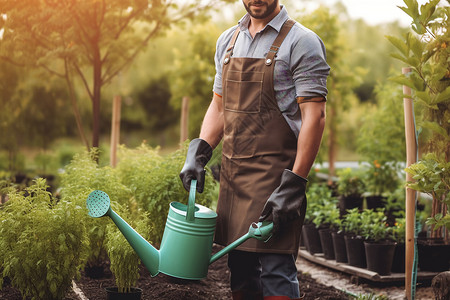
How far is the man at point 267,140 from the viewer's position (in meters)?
2.44

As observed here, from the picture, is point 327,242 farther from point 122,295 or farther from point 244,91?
point 244,91

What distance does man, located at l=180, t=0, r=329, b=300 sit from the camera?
8.00 ft

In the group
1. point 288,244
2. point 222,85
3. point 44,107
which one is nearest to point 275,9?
point 222,85

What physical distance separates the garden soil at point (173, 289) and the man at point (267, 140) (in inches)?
44.2

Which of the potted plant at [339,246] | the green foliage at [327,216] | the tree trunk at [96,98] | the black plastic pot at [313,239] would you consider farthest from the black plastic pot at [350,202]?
the tree trunk at [96,98]

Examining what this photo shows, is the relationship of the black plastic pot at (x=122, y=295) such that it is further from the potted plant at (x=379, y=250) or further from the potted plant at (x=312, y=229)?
the potted plant at (x=312, y=229)

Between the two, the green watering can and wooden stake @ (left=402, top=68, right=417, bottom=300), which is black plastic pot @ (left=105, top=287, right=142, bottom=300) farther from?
wooden stake @ (left=402, top=68, right=417, bottom=300)

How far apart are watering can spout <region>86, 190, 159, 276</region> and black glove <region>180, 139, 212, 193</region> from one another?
1.00ft

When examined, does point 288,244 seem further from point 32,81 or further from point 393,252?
point 32,81

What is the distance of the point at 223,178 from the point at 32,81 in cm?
746

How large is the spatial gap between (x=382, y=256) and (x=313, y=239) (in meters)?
0.99

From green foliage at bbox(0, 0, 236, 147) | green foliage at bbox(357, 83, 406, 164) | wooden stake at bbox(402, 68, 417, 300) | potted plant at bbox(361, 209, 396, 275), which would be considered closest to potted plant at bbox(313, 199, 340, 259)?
potted plant at bbox(361, 209, 396, 275)

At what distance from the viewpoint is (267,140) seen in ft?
8.44

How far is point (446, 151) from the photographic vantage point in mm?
3721
